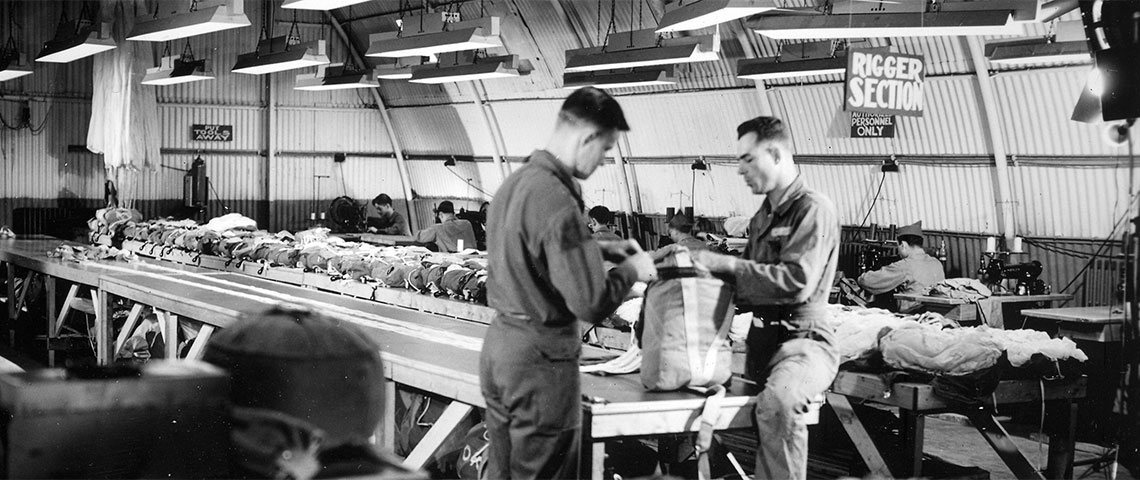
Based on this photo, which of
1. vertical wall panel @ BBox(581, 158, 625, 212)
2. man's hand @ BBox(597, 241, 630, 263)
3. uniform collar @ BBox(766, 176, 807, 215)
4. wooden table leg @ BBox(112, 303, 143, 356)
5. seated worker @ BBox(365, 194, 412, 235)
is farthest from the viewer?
seated worker @ BBox(365, 194, 412, 235)

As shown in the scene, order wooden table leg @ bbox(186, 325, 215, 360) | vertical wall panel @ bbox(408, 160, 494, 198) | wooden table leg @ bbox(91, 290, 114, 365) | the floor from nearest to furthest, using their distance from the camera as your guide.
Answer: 1. wooden table leg @ bbox(186, 325, 215, 360)
2. the floor
3. wooden table leg @ bbox(91, 290, 114, 365)
4. vertical wall panel @ bbox(408, 160, 494, 198)

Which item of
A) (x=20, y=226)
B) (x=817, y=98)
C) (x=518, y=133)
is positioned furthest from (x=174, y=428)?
(x=20, y=226)

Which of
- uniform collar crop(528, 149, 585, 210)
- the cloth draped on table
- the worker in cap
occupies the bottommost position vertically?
the worker in cap

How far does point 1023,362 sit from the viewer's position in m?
6.09

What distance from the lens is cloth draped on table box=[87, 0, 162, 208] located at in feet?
41.4

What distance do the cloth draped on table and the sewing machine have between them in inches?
380

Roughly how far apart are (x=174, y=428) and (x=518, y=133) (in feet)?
55.2

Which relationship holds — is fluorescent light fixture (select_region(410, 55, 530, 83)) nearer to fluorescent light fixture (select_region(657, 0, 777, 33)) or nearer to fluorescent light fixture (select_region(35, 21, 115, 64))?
fluorescent light fixture (select_region(35, 21, 115, 64))

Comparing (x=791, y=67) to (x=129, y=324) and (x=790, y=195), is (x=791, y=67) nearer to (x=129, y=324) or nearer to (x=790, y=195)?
(x=129, y=324)

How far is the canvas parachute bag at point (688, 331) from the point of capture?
440cm

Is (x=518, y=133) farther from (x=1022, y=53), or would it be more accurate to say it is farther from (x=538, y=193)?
(x=538, y=193)

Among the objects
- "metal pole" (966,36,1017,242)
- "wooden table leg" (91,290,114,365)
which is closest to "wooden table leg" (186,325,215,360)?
"wooden table leg" (91,290,114,365)

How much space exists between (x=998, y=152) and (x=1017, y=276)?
1.95 meters

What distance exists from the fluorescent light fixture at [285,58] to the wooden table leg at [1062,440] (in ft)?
28.2
